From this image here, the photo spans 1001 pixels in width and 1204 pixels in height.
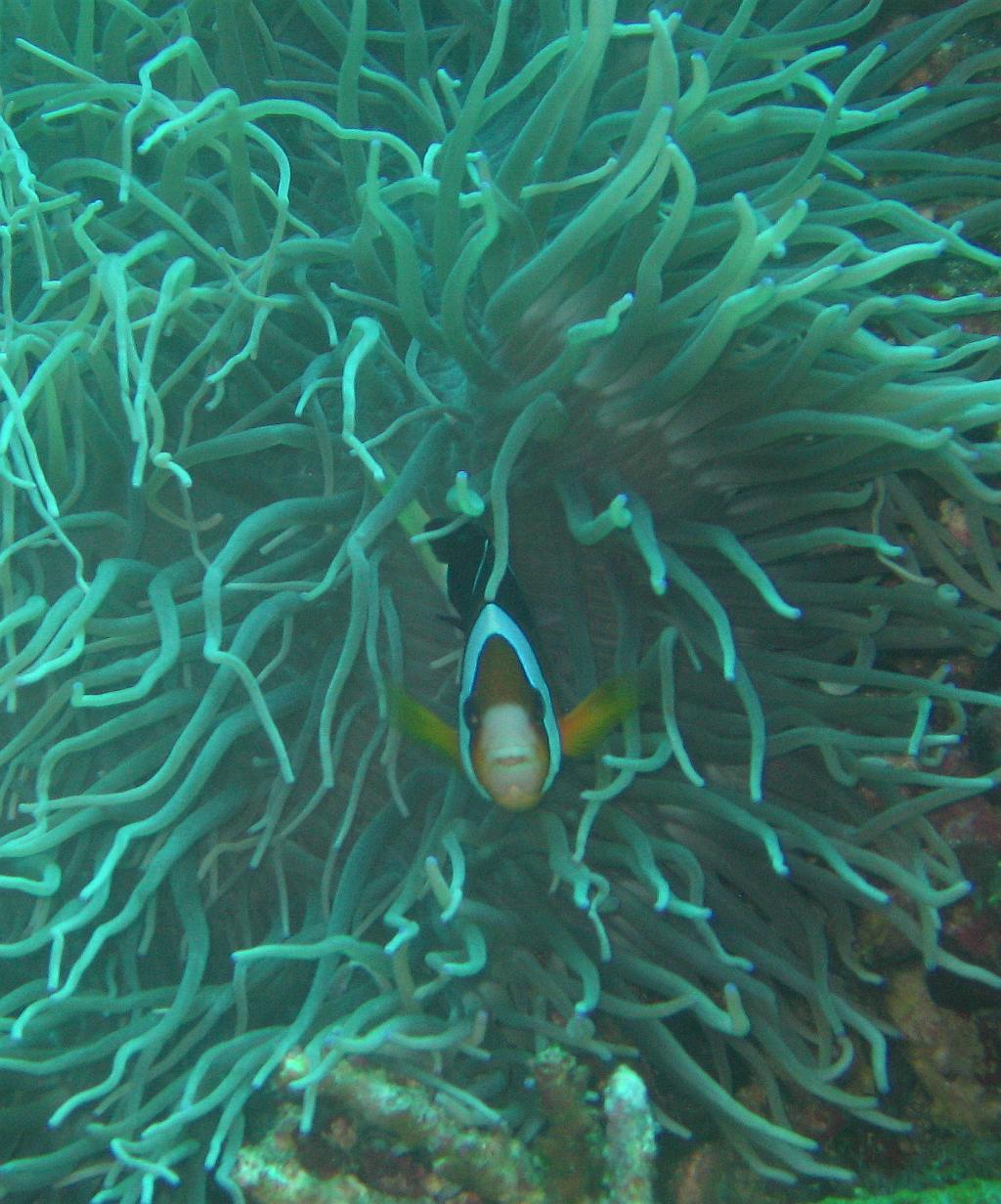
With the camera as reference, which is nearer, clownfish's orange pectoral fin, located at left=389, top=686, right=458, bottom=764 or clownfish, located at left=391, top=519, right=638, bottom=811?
clownfish, located at left=391, top=519, right=638, bottom=811

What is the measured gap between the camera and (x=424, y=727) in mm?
1403

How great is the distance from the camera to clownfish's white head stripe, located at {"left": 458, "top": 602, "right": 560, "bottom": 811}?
4.22ft

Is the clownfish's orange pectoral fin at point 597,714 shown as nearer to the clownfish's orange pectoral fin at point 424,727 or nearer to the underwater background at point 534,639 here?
the underwater background at point 534,639

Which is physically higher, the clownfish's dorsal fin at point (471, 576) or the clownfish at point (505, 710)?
the clownfish's dorsal fin at point (471, 576)

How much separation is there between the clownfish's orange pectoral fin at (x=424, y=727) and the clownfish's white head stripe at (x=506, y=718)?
2.9 inches

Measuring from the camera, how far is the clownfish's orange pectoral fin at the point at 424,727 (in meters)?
1.40

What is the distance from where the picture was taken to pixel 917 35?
1.79 metres

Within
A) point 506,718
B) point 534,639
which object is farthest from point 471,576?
point 506,718

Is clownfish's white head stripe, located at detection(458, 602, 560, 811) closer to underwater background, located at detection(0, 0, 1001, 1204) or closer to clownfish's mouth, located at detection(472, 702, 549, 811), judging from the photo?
clownfish's mouth, located at detection(472, 702, 549, 811)

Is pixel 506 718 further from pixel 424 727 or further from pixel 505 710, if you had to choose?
pixel 424 727

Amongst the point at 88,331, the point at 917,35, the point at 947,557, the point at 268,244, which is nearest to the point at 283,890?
the point at 88,331

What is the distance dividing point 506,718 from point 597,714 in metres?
0.14

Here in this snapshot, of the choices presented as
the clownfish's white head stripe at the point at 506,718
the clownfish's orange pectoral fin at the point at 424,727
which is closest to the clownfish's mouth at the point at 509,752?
the clownfish's white head stripe at the point at 506,718

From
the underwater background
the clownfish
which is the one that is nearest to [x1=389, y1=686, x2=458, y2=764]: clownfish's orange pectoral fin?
the clownfish
